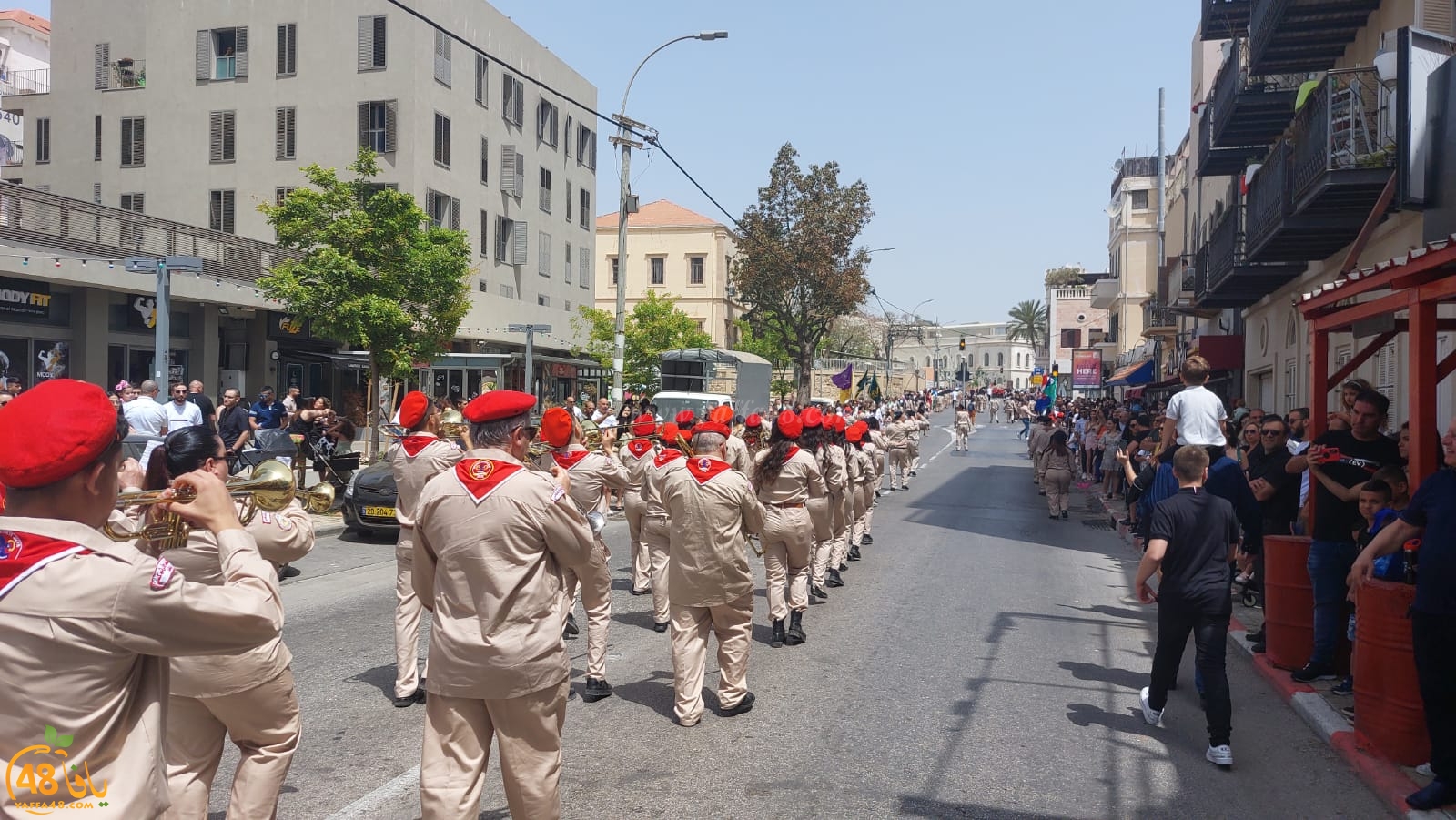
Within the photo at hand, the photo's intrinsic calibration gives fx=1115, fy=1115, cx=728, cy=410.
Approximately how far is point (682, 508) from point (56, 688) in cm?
449

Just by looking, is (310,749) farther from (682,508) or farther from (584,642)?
(584,642)

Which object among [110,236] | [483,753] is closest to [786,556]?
[483,753]

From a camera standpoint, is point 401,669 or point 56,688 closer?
point 56,688

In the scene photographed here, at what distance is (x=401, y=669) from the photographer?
659 centimetres

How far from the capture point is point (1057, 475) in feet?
63.6

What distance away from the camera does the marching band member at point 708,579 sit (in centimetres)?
644

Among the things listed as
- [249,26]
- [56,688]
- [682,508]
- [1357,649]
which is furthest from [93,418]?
[249,26]

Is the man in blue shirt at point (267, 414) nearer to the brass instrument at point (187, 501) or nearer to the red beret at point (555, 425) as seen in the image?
the red beret at point (555, 425)

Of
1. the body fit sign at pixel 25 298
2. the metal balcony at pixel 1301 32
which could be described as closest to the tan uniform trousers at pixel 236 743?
the metal balcony at pixel 1301 32

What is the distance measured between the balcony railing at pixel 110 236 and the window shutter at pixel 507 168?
13.6 m

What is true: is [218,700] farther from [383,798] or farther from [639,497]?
[639,497]

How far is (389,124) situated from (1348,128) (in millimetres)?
27344

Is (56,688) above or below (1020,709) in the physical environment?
above

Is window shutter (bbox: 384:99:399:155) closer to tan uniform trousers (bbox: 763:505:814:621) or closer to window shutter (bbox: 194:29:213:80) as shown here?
window shutter (bbox: 194:29:213:80)
